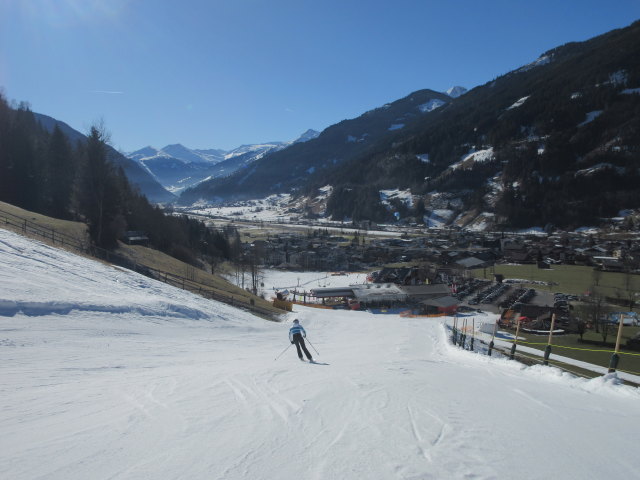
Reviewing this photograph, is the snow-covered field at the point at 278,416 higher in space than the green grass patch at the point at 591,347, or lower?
higher

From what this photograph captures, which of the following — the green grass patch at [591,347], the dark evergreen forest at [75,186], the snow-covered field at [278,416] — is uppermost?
the dark evergreen forest at [75,186]

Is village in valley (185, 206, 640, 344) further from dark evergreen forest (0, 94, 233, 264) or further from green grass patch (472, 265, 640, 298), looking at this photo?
dark evergreen forest (0, 94, 233, 264)

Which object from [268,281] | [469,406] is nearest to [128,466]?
[469,406]

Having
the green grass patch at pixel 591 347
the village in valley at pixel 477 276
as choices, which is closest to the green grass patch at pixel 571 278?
the village in valley at pixel 477 276

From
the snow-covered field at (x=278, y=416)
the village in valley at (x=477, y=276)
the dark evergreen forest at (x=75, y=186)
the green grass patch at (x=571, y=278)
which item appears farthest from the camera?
the green grass patch at (x=571, y=278)

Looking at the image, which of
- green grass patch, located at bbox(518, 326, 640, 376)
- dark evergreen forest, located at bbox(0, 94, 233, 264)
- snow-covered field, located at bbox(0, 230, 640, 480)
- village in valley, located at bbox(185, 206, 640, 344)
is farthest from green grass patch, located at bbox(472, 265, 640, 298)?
dark evergreen forest, located at bbox(0, 94, 233, 264)

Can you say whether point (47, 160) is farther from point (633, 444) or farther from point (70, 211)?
point (633, 444)

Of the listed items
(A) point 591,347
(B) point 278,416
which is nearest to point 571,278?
(A) point 591,347

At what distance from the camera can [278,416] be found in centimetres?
530

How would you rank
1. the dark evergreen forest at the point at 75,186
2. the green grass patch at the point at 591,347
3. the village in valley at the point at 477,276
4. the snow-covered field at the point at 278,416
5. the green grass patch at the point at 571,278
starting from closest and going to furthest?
the snow-covered field at the point at 278,416, the green grass patch at the point at 591,347, the dark evergreen forest at the point at 75,186, the village in valley at the point at 477,276, the green grass patch at the point at 571,278

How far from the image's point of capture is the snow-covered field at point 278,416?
3.77 m

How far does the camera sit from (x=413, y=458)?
398cm

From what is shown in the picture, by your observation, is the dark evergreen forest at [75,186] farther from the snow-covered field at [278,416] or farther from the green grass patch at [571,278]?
the green grass patch at [571,278]

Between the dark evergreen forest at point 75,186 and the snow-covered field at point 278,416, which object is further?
the dark evergreen forest at point 75,186
